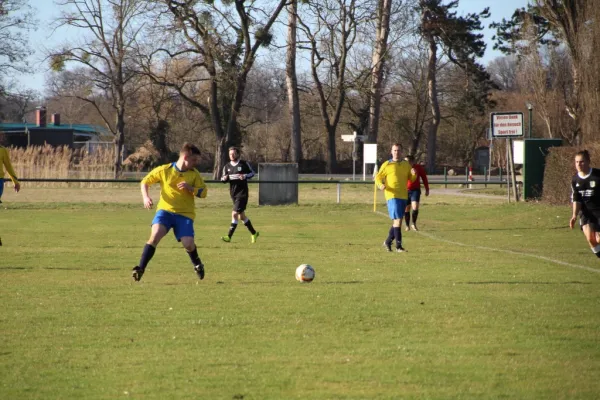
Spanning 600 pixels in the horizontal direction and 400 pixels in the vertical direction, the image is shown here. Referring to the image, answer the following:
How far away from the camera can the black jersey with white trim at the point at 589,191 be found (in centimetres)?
1277

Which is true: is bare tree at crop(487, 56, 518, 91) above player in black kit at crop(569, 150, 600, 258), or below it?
above

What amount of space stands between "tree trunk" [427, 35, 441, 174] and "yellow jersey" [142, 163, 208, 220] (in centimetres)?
5047

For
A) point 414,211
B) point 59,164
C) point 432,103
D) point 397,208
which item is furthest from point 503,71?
point 397,208

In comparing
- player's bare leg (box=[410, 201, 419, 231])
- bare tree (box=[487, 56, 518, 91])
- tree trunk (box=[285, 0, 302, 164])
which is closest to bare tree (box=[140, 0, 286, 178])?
tree trunk (box=[285, 0, 302, 164])

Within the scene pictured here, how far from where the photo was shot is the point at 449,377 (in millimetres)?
6254

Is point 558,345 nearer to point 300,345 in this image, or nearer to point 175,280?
point 300,345

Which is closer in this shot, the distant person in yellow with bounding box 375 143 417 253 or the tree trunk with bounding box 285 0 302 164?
the distant person in yellow with bounding box 375 143 417 253

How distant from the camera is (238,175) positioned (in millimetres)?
18562

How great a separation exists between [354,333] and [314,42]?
4646 centimetres

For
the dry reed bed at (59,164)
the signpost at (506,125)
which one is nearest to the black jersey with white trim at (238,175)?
the signpost at (506,125)

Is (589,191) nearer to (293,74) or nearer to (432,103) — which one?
(293,74)

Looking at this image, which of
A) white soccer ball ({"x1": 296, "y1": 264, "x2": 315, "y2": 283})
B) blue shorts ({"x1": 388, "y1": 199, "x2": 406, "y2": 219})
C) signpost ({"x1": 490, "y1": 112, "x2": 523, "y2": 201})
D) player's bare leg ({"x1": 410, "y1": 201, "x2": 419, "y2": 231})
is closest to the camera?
white soccer ball ({"x1": 296, "y1": 264, "x2": 315, "y2": 283})

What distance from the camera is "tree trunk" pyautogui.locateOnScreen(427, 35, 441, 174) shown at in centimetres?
6038

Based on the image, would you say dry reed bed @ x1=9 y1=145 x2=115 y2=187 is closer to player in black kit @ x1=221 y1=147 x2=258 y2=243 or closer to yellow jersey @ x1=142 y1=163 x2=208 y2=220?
player in black kit @ x1=221 y1=147 x2=258 y2=243
